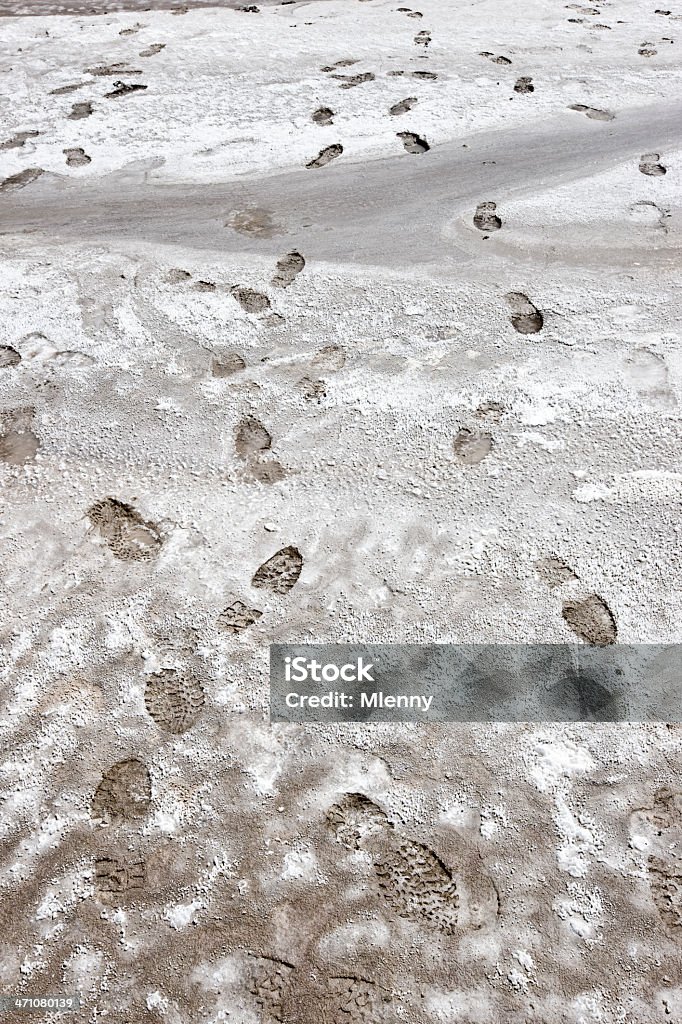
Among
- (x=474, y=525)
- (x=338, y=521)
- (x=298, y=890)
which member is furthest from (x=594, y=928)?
(x=338, y=521)

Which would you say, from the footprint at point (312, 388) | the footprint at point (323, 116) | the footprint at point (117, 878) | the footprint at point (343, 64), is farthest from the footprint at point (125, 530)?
the footprint at point (343, 64)

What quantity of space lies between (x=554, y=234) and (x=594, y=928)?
3202 millimetres

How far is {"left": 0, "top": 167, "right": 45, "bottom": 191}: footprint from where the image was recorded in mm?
4102

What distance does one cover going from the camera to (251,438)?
2.77m

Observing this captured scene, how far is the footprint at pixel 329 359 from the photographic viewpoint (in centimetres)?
300

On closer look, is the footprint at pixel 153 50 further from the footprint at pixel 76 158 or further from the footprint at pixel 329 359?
the footprint at pixel 329 359

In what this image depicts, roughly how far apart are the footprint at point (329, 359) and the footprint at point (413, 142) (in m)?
2.00

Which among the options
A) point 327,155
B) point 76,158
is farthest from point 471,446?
point 76,158

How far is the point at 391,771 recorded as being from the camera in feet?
6.65

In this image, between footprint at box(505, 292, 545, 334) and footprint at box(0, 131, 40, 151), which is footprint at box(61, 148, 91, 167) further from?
footprint at box(505, 292, 545, 334)

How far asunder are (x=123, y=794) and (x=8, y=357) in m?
2.07

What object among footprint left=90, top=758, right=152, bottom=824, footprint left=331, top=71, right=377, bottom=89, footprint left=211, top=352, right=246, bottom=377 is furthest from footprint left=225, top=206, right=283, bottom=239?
footprint left=90, top=758, right=152, bottom=824

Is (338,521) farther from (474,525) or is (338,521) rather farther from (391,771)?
(391,771)

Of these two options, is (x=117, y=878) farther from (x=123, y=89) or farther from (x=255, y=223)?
(x=123, y=89)
